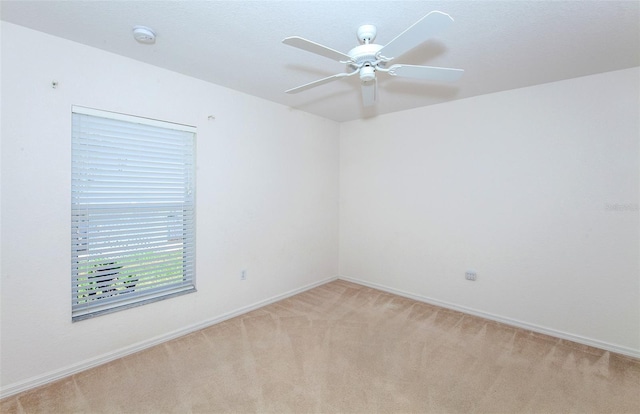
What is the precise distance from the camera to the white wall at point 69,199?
6.61 feet

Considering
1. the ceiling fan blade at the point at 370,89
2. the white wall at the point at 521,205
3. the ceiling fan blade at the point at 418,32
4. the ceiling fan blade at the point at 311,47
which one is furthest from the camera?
the white wall at the point at 521,205

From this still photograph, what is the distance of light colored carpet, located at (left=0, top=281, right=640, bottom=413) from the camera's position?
77.0 inches

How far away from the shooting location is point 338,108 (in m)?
3.82

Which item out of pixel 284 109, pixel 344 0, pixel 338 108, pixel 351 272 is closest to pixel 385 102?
pixel 338 108

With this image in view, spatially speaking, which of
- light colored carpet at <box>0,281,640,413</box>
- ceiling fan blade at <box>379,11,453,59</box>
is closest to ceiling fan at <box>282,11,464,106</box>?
ceiling fan blade at <box>379,11,453,59</box>

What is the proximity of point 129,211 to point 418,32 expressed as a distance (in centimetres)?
256

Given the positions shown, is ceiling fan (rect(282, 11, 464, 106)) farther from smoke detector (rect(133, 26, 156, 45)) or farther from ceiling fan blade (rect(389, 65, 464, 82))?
smoke detector (rect(133, 26, 156, 45))

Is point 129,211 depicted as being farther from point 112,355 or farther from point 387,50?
point 387,50

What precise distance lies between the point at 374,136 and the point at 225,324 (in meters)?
3.10

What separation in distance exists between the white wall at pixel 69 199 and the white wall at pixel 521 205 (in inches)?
50.4

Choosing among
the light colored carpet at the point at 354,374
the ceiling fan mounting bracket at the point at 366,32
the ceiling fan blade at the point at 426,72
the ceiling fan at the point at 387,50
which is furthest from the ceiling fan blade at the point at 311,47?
the light colored carpet at the point at 354,374

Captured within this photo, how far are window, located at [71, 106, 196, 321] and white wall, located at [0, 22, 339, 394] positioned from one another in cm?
9

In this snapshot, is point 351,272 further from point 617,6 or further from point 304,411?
point 617,6

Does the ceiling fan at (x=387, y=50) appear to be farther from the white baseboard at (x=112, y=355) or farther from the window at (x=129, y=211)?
the white baseboard at (x=112, y=355)
